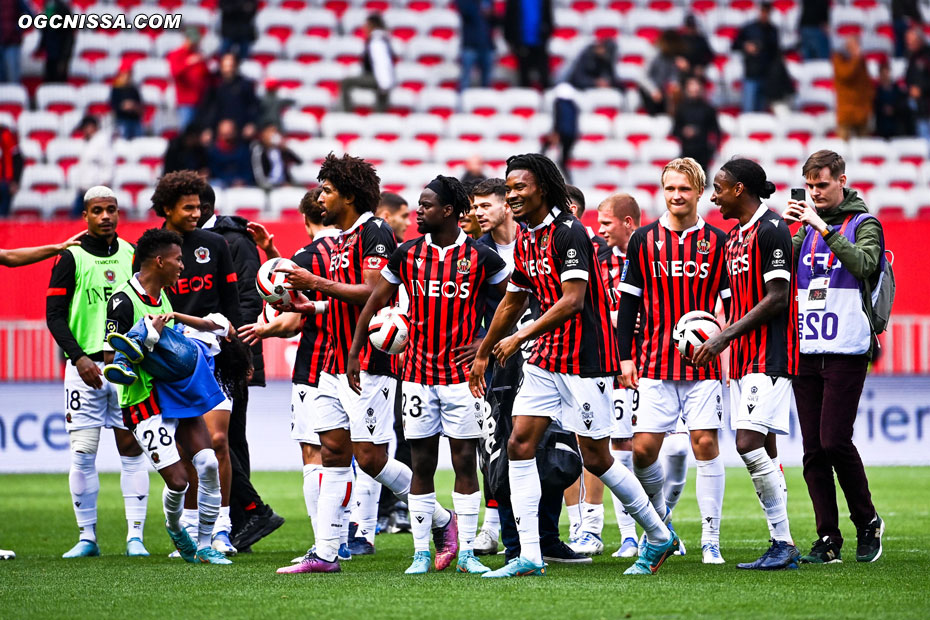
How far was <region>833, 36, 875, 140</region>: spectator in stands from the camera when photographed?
21.8 metres

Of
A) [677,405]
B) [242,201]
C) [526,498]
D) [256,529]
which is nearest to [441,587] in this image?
[526,498]

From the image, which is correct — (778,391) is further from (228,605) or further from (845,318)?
(228,605)

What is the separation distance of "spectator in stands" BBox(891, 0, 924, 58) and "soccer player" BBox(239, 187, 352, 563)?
57.1 ft

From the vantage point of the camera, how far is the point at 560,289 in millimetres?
6918

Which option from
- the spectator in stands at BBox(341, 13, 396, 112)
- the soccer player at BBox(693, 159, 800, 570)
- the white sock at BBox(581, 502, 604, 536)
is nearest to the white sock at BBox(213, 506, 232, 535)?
the white sock at BBox(581, 502, 604, 536)

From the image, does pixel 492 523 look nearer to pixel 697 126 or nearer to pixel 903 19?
pixel 697 126

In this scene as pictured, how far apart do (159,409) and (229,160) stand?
11648 mm

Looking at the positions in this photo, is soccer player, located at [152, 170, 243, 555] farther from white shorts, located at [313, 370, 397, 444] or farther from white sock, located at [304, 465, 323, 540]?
white shorts, located at [313, 370, 397, 444]

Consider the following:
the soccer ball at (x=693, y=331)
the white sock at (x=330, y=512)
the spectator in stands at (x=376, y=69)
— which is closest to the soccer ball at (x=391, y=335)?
the white sock at (x=330, y=512)

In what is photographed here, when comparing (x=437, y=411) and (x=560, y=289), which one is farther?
(x=437, y=411)

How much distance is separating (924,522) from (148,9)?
16586 millimetres

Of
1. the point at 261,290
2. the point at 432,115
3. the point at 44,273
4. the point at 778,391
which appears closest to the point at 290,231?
the point at 44,273

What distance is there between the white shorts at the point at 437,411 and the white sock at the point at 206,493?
143 cm

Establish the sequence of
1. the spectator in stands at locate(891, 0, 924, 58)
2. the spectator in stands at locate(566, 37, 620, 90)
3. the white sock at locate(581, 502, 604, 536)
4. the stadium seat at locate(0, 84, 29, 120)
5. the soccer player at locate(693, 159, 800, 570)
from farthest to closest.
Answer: the spectator in stands at locate(891, 0, 924, 58), the spectator in stands at locate(566, 37, 620, 90), the stadium seat at locate(0, 84, 29, 120), the white sock at locate(581, 502, 604, 536), the soccer player at locate(693, 159, 800, 570)
